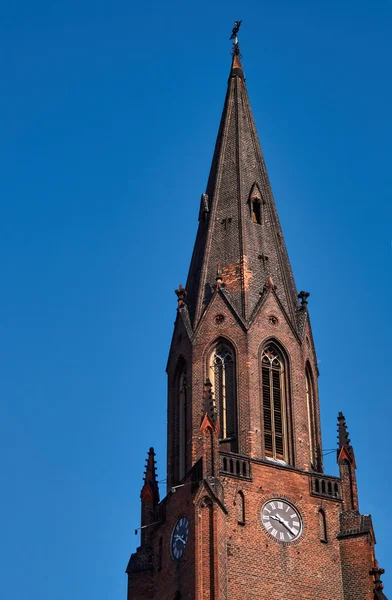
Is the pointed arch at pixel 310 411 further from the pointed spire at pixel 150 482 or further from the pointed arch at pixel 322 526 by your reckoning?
the pointed spire at pixel 150 482

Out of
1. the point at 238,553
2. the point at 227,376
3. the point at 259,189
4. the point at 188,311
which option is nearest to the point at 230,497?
the point at 238,553

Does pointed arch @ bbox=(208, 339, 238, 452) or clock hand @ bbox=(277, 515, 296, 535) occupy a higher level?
pointed arch @ bbox=(208, 339, 238, 452)

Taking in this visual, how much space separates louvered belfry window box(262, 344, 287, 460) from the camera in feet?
194

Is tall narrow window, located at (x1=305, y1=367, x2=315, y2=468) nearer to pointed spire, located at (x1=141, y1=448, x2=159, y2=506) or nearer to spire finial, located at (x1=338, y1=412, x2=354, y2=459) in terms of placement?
spire finial, located at (x1=338, y1=412, x2=354, y2=459)

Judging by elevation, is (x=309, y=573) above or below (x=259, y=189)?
below

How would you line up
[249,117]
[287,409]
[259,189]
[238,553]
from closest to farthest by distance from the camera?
[238,553] < [287,409] < [259,189] < [249,117]

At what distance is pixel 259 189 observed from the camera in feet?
224

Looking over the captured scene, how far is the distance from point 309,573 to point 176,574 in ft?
16.8

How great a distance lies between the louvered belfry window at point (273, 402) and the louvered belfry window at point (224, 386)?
1342 mm

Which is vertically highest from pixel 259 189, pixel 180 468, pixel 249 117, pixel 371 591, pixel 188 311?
pixel 249 117

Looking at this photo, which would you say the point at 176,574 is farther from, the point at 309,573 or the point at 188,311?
the point at 188,311

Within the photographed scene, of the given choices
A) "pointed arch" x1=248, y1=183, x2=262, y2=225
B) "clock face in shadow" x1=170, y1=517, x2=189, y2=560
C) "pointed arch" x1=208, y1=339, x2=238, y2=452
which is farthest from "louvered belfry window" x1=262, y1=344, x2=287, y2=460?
"pointed arch" x1=248, y1=183, x2=262, y2=225

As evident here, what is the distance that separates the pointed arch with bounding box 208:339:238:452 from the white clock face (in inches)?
116

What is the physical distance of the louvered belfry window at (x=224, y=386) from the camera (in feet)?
195
